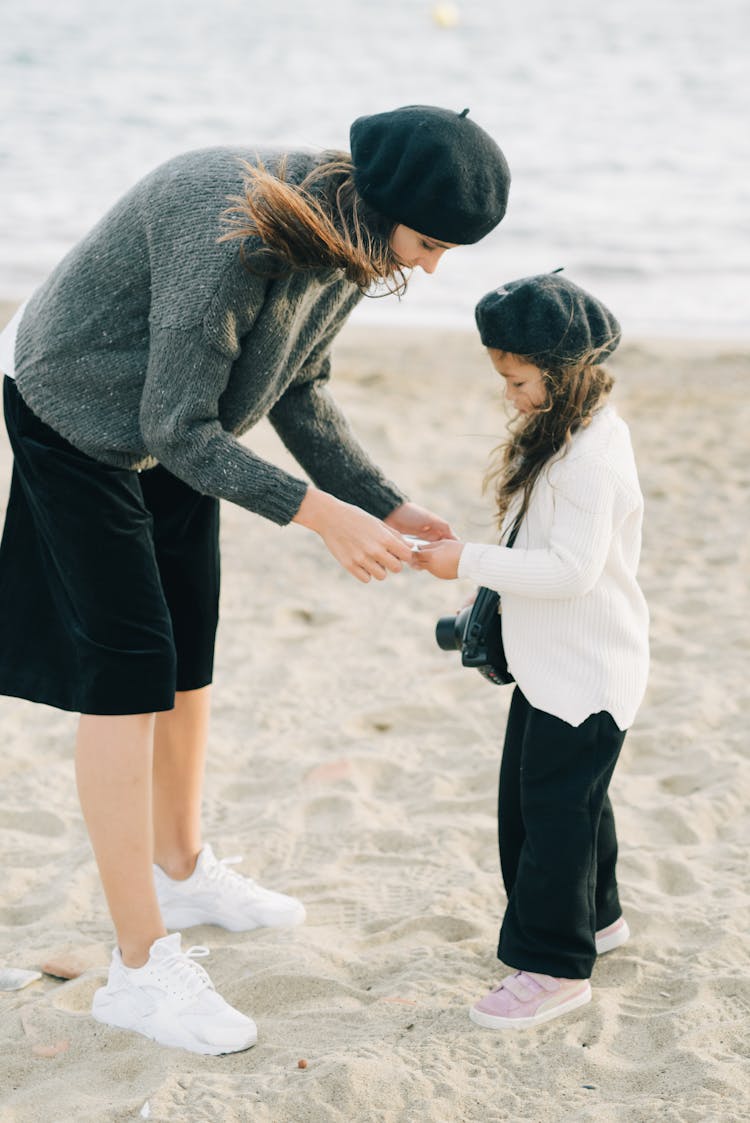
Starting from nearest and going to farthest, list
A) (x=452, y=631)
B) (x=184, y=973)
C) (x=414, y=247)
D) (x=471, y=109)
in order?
(x=414, y=247) → (x=184, y=973) → (x=452, y=631) → (x=471, y=109)

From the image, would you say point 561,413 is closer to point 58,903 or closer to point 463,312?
point 58,903

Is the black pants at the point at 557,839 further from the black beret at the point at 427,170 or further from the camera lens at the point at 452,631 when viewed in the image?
the black beret at the point at 427,170

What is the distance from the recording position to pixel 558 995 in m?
2.47

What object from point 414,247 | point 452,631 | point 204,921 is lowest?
point 204,921

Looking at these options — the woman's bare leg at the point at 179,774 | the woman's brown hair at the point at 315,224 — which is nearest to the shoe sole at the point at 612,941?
the woman's bare leg at the point at 179,774

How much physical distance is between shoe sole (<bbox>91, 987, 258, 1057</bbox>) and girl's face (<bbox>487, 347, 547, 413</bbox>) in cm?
127

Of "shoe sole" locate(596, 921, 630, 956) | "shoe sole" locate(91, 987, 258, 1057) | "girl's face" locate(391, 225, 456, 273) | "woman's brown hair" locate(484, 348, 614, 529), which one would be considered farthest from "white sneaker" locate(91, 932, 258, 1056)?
"girl's face" locate(391, 225, 456, 273)

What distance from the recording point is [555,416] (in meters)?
2.33

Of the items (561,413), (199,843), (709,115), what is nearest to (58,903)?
(199,843)

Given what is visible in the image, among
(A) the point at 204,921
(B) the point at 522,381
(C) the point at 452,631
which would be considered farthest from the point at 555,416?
(A) the point at 204,921

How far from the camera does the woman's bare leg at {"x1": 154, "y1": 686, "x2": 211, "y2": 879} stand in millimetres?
2750

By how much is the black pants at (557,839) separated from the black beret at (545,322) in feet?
2.18

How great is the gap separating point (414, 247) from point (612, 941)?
1.48 metres

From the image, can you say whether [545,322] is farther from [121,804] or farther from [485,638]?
[121,804]
